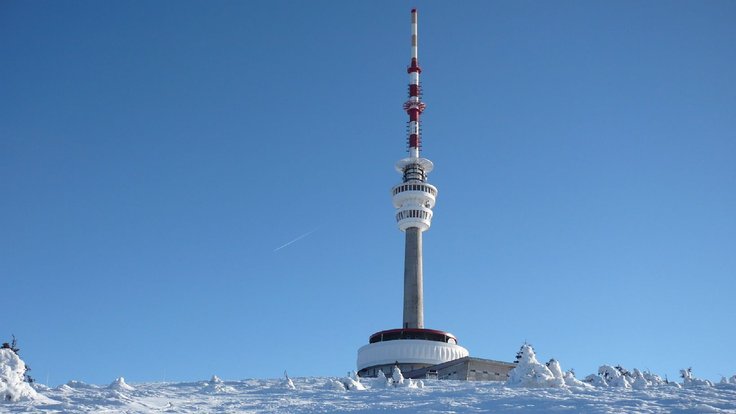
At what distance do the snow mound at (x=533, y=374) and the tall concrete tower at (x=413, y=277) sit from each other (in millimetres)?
32096

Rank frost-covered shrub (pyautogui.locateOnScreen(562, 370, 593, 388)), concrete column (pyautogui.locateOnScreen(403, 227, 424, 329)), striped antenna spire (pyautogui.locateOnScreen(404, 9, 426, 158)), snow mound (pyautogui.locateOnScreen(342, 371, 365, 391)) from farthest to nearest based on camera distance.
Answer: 1. striped antenna spire (pyautogui.locateOnScreen(404, 9, 426, 158))
2. concrete column (pyautogui.locateOnScreen(403, 227, 424, 329))
3. snow mound (pyautogui.locateOnScreen(342, 371, 365, 391))
4. frost-covered shrub (pyautogui.locateOnScreen(562, 370, 593, 388))

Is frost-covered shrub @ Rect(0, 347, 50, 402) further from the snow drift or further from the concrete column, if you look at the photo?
the concrete column

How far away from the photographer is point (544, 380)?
3291cm

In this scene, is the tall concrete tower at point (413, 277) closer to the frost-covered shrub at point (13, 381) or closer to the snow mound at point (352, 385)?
the snow mound at point (352, 385)

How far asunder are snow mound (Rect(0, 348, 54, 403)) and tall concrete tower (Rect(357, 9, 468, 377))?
41.9 meters

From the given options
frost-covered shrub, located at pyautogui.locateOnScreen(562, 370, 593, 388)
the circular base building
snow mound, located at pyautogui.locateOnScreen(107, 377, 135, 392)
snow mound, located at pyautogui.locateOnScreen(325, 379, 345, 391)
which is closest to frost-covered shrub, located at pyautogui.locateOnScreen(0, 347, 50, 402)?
snow mound, located at pyautogui.locateOnScreen(107, 377, 135, 392)

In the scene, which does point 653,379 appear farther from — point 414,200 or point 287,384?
point 414,200

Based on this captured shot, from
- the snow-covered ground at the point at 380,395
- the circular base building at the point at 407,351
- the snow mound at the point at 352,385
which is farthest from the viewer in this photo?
the circular base building at the point at 407,351

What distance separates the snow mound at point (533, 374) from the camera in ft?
108

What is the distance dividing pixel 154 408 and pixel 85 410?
232cm

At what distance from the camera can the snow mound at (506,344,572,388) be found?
32938mm

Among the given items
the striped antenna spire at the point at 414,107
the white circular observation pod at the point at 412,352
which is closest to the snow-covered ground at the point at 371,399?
the white circular observation pod at the point at 412,352

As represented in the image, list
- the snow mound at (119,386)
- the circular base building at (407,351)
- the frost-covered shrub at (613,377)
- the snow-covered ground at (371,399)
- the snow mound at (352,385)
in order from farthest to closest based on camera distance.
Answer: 1. the circular base building at (407,351)
2. the frost-covered shrub at (613,377)
3. the snow mound at (352,385)
4. the snow mound at (119,386)
5. the snow-covered ground at (371,399)

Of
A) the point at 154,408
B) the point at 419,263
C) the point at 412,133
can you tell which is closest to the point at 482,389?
the point at 154,408
